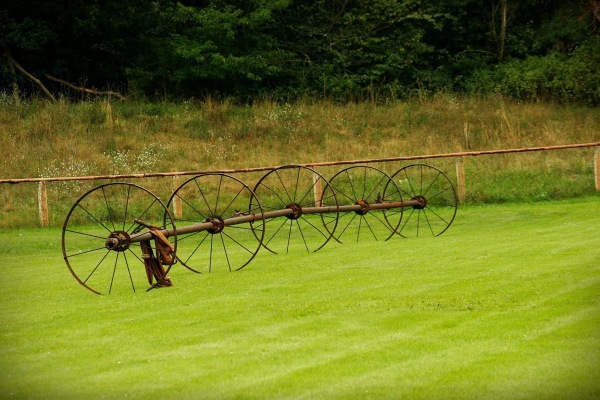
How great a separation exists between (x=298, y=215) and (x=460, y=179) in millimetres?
7336

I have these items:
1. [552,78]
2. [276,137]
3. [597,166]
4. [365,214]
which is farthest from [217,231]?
[552,78]

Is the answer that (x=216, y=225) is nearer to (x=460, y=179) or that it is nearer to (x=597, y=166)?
(x=460, y=179)

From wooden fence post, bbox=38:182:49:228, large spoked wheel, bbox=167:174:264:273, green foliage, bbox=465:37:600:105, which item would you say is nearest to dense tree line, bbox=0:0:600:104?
green foliage, bbox=465:37:600:105

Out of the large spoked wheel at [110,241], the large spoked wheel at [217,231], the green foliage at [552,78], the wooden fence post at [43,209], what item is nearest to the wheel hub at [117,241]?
the large spoked wheel at [110,241]

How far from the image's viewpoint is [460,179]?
2353 centimetres

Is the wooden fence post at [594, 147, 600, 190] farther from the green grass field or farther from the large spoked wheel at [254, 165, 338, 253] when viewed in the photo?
the green grass field

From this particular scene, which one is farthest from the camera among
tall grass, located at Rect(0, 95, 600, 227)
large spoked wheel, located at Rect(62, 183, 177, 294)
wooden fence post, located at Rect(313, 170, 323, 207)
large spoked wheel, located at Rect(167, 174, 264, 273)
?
tall grass, located at Rect(0, 95, 600, 227)

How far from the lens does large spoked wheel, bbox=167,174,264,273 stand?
15.3 metres

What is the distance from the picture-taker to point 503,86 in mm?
34875

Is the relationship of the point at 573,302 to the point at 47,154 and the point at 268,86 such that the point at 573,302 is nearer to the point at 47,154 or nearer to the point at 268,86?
the point at 47,154

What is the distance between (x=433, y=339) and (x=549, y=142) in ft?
68.0

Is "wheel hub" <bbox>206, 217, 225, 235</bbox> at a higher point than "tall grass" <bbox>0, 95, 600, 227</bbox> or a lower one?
lower

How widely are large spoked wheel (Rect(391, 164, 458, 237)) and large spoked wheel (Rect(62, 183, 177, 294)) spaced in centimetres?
433

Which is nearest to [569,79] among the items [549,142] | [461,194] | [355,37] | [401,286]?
[549,142]
